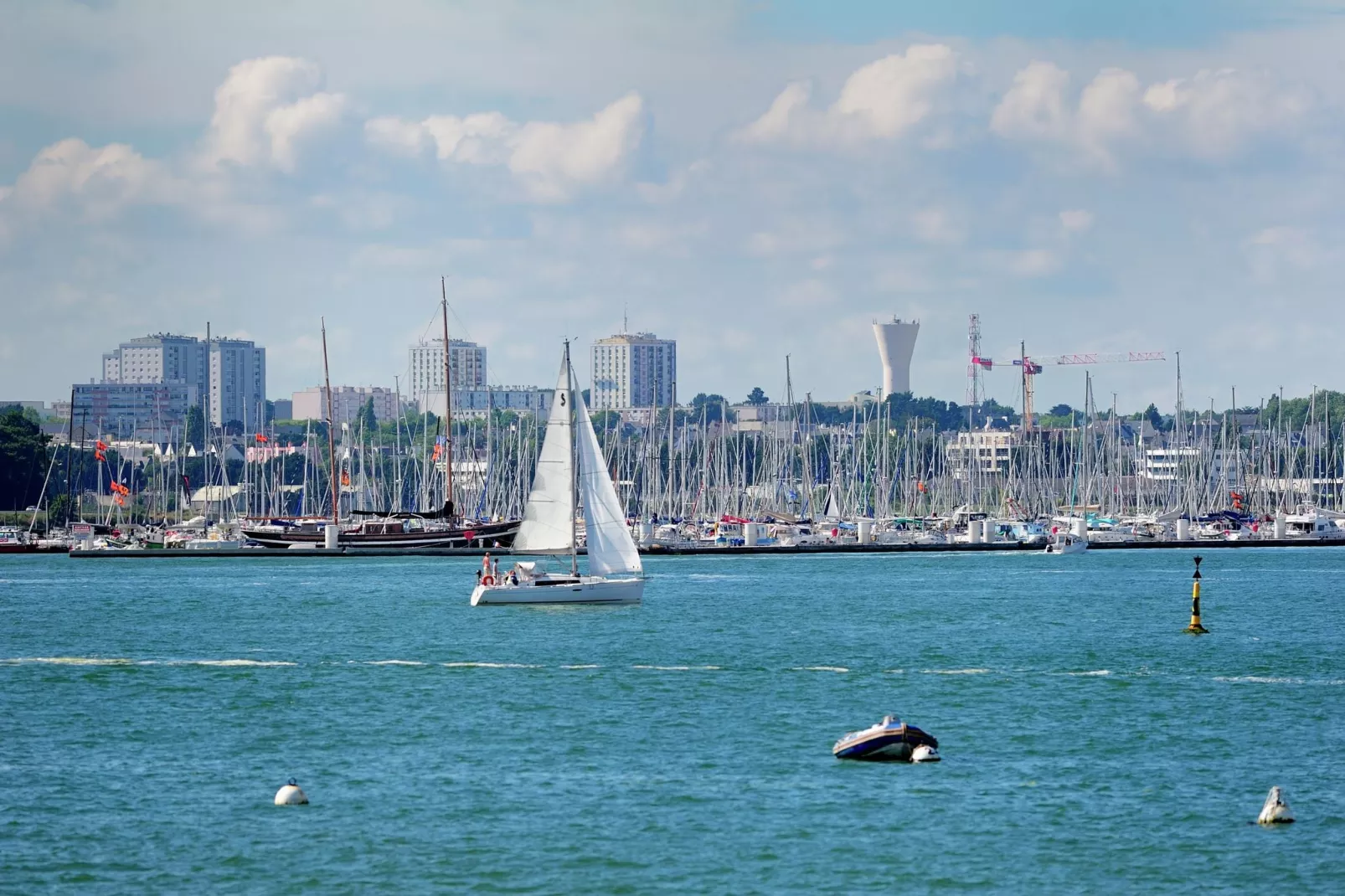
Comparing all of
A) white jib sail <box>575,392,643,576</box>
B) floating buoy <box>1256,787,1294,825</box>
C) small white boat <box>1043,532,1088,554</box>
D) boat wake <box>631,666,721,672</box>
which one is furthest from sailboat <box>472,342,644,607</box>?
small white boat <box>1043,532,1088,554</box>

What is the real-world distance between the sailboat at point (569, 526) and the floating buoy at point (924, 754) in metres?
40.3

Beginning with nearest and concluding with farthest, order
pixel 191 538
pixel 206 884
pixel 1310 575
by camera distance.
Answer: pixel 206 884, pixel 1310 575, pixel 191 538

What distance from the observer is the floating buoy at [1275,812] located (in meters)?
39.2

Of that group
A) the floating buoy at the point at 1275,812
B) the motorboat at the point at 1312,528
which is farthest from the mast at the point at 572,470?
the motorboat at the point at 1312,528

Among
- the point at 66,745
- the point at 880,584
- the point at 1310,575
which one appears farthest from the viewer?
the point at 1310,575

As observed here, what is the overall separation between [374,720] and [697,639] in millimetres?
26047

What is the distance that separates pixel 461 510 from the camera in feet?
603

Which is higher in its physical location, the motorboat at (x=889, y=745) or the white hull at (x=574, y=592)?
the white hull at (x=574, y=592)

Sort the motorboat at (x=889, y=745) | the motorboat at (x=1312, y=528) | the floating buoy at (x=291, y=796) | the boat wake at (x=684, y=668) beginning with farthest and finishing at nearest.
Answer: the motorboat at (x=1312, y=528) → the boat wake at (x=684, y=668) → the motorboat at (x=889, y=745) → the floating buoy at (x=291, y=796)

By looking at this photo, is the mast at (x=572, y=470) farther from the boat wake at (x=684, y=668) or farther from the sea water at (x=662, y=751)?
the boat wake at (x=684, y=668)

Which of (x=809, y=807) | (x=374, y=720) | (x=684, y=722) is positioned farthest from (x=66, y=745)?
(x=809, y=807)

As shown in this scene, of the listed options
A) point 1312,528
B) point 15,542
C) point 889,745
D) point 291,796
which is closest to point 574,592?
point 889,745

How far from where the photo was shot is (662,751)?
49.0 meters

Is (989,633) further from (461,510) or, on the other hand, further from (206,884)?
(461,510)
